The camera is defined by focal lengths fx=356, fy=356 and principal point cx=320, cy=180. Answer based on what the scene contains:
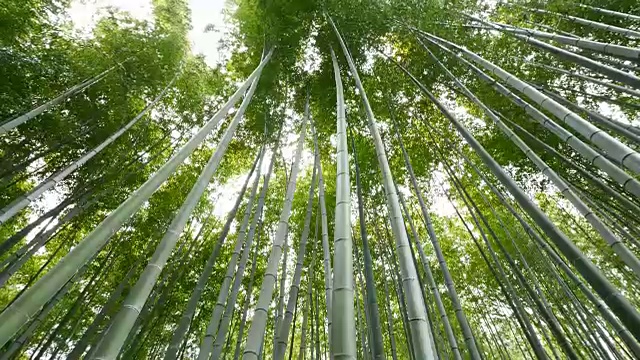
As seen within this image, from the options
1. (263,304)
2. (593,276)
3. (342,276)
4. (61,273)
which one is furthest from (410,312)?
(61,273)

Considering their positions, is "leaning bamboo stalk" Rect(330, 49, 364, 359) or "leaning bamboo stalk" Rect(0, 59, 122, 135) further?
"leaning bamboo stalk" Rect(0, 59, 122, 135)

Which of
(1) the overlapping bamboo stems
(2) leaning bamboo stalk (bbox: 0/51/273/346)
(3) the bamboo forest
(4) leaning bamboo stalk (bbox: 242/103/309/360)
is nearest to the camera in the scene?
(2) leaning bamboo stalk (bbox: 0/51/273/346)

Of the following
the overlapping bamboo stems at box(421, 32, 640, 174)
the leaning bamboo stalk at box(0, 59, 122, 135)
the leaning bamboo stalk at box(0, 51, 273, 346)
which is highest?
the leaning bamboo stalk at box(0, 59, 122, 135)

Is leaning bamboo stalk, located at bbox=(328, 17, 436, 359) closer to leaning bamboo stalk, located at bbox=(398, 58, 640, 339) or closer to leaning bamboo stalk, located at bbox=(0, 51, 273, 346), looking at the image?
leaning bamboo stalk, located at bbox=(398, 58, 640, 339)

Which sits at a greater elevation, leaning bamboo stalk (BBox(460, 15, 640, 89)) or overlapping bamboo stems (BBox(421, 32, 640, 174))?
leaning bamboo stalk (BBox(460, 15, 640, 89))

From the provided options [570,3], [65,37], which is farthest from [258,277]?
[570,3]

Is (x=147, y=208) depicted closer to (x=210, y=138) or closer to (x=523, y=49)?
(x=210, y=138)

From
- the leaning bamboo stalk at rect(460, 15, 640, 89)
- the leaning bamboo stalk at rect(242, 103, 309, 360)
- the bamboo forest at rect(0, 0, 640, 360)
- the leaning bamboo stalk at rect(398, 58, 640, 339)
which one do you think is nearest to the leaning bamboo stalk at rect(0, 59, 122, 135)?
the bamboo forest at rect(0, 0, 640, 360)

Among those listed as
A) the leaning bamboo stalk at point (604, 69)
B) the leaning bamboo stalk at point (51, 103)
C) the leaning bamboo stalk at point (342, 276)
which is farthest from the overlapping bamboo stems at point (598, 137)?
the leaning bamboo stalk at point (51, 103)

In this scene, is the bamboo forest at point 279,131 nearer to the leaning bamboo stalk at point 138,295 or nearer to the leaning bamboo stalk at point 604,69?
the leaning bamboo stalk at point 604,69

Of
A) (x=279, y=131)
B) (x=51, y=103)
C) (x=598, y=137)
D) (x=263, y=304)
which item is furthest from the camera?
(x=279, y=131)

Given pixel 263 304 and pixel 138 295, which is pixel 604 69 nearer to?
pixel 263 304

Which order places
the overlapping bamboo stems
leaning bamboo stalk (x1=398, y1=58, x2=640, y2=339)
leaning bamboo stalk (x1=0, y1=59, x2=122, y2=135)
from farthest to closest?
leaning bamboo stalk (x1=0, y1=59, x2=122, y2=135)
the overlapping bamboo stems
leaning bamboo stalk (x1=398, y1=58, x2=640, y2=339)

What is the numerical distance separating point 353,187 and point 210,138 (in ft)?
7.61
